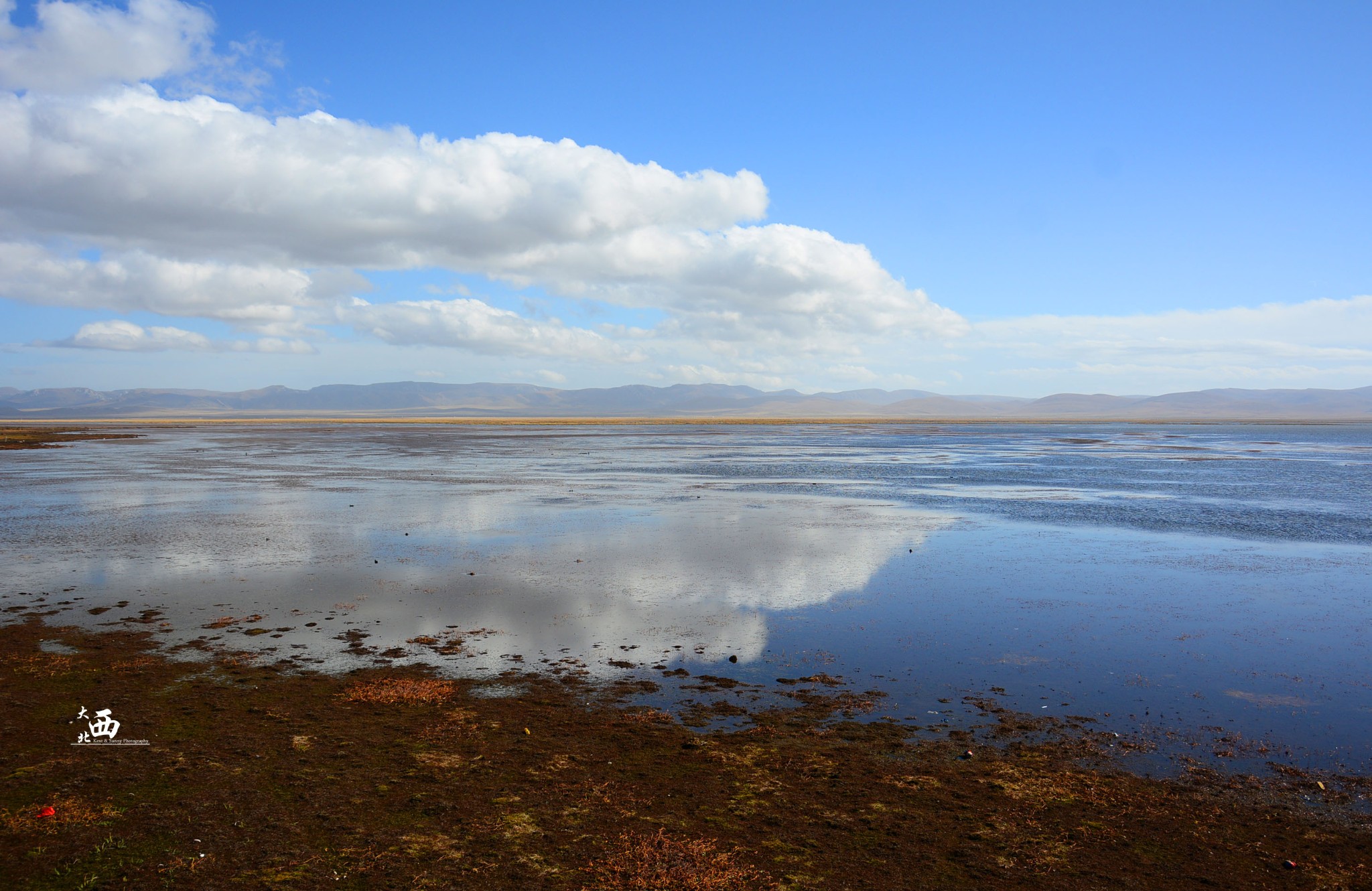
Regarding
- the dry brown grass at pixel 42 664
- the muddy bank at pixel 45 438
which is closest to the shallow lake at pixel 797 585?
the dry brown grass at pixel 42 664

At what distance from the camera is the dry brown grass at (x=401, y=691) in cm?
994

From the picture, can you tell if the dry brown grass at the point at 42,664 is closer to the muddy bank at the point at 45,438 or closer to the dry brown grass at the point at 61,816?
the dry brown grass at the point at 61,816

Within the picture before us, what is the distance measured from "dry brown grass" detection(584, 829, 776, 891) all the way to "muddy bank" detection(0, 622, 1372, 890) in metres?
0.02

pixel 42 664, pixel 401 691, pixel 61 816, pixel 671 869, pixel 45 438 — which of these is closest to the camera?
pixel 671 869

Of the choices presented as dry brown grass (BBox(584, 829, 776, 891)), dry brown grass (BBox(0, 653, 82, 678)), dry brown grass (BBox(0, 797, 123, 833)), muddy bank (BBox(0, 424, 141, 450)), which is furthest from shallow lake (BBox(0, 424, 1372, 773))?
muddy bank (BBox(0, 424, 141, 450))

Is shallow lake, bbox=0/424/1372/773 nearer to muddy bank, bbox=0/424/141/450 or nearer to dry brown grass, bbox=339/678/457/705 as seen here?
dry brown grass, bbox=339/678/457/705

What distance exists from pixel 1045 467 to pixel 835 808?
46.4 meters

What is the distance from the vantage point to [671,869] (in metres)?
6.28

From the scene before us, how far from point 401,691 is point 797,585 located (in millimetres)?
8882

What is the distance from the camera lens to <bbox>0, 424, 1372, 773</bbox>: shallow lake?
11.0 m

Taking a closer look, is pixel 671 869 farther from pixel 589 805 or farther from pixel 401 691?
pixel 401 691

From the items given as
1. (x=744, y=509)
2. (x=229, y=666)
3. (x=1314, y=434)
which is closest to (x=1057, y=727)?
(x=229, y=666)

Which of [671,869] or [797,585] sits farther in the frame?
[797,585]

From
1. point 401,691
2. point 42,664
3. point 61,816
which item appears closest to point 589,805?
point 401,691
